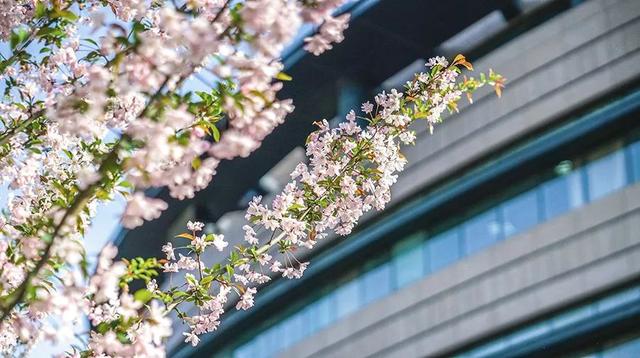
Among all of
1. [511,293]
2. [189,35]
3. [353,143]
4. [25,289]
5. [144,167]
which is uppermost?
[511,293]

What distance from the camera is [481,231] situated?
81.6 feet

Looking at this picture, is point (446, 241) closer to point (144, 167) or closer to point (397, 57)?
point (397, 57)

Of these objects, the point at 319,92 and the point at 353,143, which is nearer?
the point at 353,143

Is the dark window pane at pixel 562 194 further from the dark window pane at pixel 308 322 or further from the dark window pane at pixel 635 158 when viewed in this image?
the dark window pane at pixel 308 322

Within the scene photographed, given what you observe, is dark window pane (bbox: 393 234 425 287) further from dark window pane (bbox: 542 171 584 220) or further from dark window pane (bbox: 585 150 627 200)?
dark window pane (bbox: 585 150 627 200)

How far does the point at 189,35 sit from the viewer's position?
357 cm

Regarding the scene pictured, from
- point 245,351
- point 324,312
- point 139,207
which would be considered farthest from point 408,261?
point 139,207

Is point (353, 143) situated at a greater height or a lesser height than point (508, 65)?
lesser

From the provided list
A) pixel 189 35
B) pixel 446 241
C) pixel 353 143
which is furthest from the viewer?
pixel 446 241

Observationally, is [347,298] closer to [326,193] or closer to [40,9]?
[326,193]

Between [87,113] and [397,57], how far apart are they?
23.3 metres

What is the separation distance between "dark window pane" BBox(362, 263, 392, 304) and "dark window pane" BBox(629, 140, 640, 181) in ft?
27.8

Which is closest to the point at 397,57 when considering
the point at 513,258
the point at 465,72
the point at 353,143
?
the point at 465,72

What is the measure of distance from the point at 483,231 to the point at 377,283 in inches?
176
